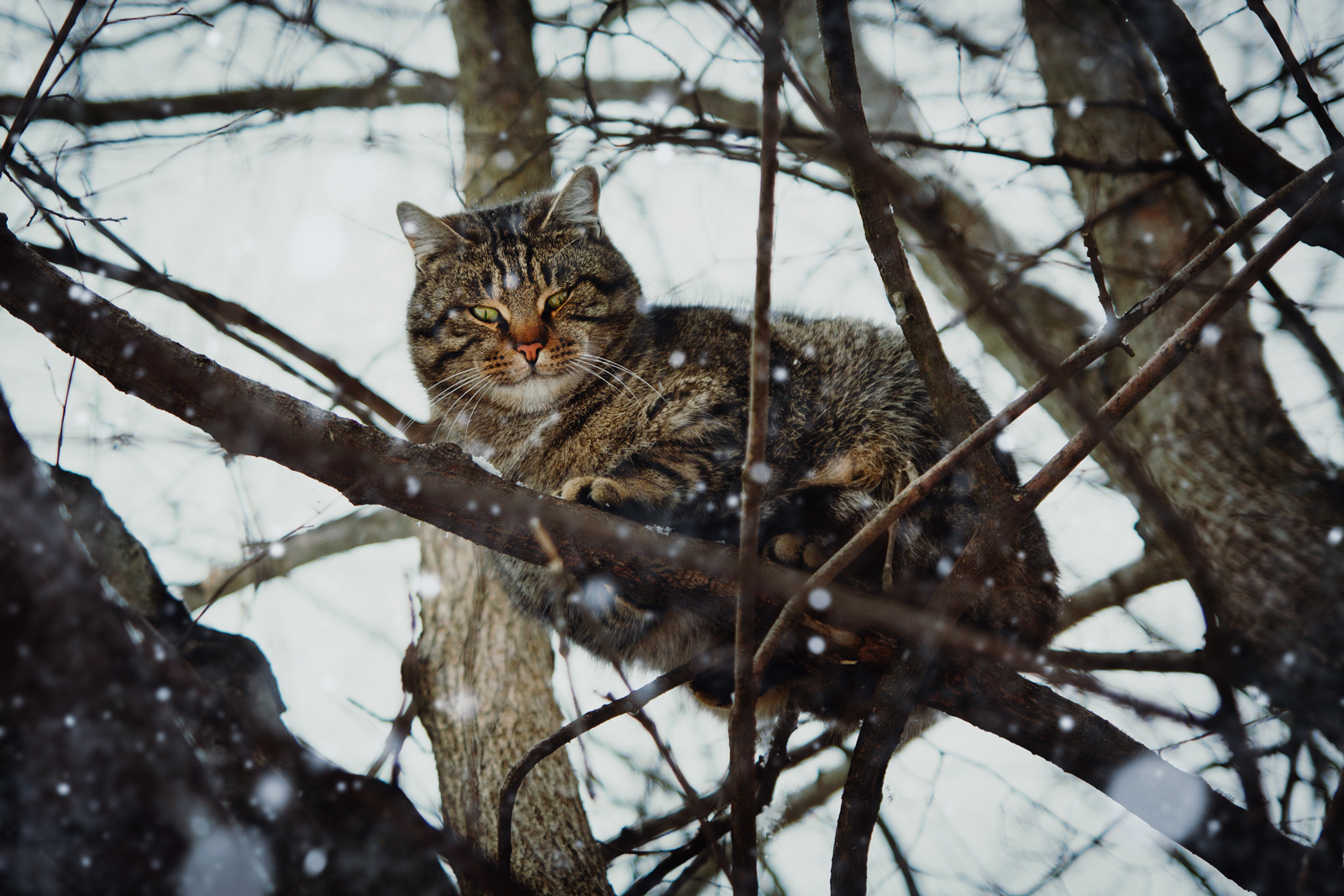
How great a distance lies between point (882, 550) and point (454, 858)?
44.9 inches

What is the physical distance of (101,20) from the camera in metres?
1.65

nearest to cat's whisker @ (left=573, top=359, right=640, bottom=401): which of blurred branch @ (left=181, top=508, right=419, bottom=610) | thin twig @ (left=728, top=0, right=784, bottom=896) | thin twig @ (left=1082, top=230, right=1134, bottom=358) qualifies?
blurred branch @ (left=181, top=508, right=419, bottom=610)

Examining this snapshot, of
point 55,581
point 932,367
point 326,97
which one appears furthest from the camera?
point 326,97

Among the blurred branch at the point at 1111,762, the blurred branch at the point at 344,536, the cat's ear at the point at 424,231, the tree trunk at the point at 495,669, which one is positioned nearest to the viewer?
the blurred branch at the point at 1111,762

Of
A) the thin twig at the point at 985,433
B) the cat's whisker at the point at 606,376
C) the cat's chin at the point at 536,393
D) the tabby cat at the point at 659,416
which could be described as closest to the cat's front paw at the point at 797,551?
the tabby cat at the point at 659,416

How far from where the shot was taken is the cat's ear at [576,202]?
259 centimetres

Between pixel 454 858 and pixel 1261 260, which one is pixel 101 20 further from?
pixel 1261 260

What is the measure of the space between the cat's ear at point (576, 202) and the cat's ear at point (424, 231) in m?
0.33

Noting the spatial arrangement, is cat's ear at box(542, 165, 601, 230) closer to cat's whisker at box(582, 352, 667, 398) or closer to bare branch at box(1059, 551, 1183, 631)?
cat's whisker at box(582, 352, 667, 398)

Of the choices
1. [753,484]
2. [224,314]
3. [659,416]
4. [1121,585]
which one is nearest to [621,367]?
[659,416]

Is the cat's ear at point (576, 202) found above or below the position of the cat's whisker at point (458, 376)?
above

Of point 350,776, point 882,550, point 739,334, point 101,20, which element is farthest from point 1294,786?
point 101,20

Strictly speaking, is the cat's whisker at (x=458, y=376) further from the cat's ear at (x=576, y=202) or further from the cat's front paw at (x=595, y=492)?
the cat's front paw at (x=595, y=492)

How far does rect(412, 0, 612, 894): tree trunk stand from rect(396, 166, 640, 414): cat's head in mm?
372
